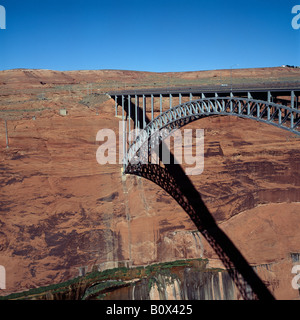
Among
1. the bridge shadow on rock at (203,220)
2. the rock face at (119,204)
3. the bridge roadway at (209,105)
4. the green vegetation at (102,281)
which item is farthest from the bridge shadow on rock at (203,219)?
the bridge roadway at (209,105)


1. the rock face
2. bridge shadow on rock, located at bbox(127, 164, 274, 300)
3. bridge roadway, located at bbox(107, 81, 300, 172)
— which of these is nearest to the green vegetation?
the rock face

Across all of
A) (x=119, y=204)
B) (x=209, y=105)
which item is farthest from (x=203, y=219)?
(x=209, y=105)

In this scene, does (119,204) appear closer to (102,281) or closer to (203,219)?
(102,281)

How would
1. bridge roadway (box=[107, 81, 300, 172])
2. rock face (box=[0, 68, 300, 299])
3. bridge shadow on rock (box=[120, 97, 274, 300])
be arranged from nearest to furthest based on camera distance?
bridge roadway (box=[107, 81, 300, 172])
rock face (box=[0, 68, 300, 299])
bridge shadow on rock (box=[120, 97, 274, 300])

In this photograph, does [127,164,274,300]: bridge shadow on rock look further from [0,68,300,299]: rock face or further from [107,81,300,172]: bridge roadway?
[107,81,300,172]: bridge roadway

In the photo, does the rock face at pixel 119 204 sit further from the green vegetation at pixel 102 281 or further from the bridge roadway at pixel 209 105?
the bridge roadway at pixel 209 105
